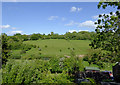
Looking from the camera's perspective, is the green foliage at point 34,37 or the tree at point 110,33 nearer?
the tree at point 110,33

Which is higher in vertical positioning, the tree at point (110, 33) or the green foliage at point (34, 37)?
the green foliage at point (34, 37)

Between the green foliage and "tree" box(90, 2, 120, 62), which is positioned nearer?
"tree" box(90, 2, 120, 62)

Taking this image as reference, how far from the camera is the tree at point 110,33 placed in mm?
1159

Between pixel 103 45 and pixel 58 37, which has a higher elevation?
pixel 58 37

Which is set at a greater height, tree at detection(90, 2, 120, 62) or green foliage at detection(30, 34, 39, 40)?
green foliage at detection(30, 34, 39, 40)

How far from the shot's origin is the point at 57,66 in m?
12.1

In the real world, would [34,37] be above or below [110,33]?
above

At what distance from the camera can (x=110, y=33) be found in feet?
3.93

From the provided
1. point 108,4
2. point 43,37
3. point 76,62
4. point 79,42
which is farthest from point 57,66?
point 43,37

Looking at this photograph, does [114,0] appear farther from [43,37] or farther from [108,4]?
[43,37]

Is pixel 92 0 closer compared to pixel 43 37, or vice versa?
pixel 92 0

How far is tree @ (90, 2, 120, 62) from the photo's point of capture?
1159 mm

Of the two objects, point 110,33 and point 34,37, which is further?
point 34,37

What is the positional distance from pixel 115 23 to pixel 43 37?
79.9 ft
